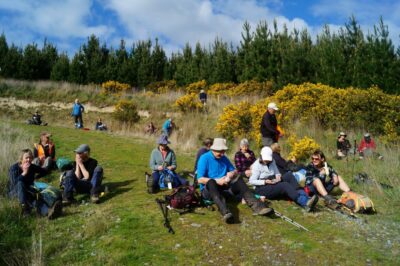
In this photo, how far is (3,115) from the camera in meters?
28.4

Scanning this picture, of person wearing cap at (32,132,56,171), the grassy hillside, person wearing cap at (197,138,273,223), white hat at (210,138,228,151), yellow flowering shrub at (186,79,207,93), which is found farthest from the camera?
yellow flowering shrub at (186,79,207,93)

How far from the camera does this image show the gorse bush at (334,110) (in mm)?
14289

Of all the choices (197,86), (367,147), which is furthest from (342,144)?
(197,86)

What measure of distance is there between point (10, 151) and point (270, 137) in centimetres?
699

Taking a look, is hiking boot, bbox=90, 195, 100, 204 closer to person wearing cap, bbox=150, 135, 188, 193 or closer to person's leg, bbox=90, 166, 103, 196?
person's leg, bbox=90, 166, 103, 196

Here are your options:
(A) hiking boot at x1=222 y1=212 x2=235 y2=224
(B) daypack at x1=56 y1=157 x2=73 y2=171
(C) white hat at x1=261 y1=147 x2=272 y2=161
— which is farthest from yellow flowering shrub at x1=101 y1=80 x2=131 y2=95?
(A) hiking boot at x1=222 y1=212 x2=235 y2=224

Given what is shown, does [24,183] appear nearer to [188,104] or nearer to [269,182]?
[269,182]

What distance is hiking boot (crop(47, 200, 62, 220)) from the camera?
6.91m

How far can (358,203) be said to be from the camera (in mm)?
7051

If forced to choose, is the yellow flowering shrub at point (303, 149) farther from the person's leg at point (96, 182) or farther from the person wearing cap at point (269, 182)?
the person's leg at point (96, 182)

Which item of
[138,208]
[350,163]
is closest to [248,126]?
[350,163]

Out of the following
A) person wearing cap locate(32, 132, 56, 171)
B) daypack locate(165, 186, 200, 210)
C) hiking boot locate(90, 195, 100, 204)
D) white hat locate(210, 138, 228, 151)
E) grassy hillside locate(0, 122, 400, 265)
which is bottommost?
grassy hillside locate(0, 122, 400, 265)

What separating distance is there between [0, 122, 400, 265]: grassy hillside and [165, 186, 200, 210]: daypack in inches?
9.1

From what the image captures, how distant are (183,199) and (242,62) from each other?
2567 centimetres
